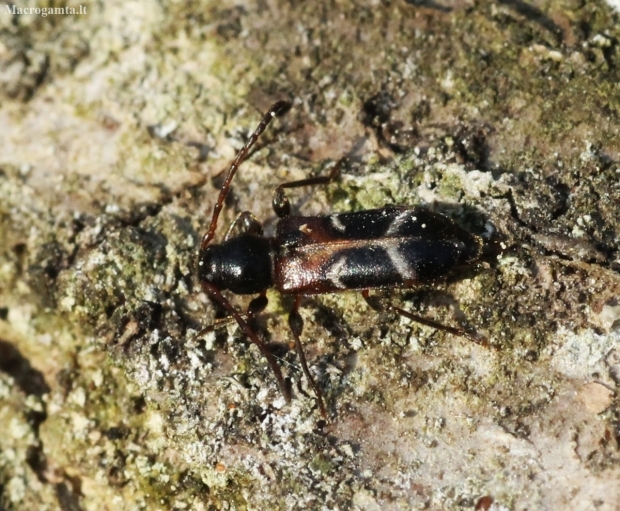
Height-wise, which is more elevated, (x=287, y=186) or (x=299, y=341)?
(x=287, y=186)

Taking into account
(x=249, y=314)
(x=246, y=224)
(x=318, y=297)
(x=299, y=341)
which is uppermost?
(x=246, y=224)

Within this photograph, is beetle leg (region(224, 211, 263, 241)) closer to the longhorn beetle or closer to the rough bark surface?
the longhorn beetle

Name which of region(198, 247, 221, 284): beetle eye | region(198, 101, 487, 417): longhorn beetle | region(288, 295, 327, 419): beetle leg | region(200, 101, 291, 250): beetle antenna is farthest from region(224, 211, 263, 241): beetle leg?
region(288, 295, 327, 419): beetle leg

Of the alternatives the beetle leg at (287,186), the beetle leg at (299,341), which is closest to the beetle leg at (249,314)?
the beetle leg at (299,341)

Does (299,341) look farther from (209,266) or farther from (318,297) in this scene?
(209,266)

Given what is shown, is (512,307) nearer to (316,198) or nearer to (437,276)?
(437,276)

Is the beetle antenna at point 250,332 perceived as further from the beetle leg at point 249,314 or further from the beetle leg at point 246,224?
the beetle leg at point 246,224

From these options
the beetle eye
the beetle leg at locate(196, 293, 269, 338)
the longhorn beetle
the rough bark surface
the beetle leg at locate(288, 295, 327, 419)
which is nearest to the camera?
the rough bark surface

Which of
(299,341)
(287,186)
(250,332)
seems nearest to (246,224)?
(287,186)
